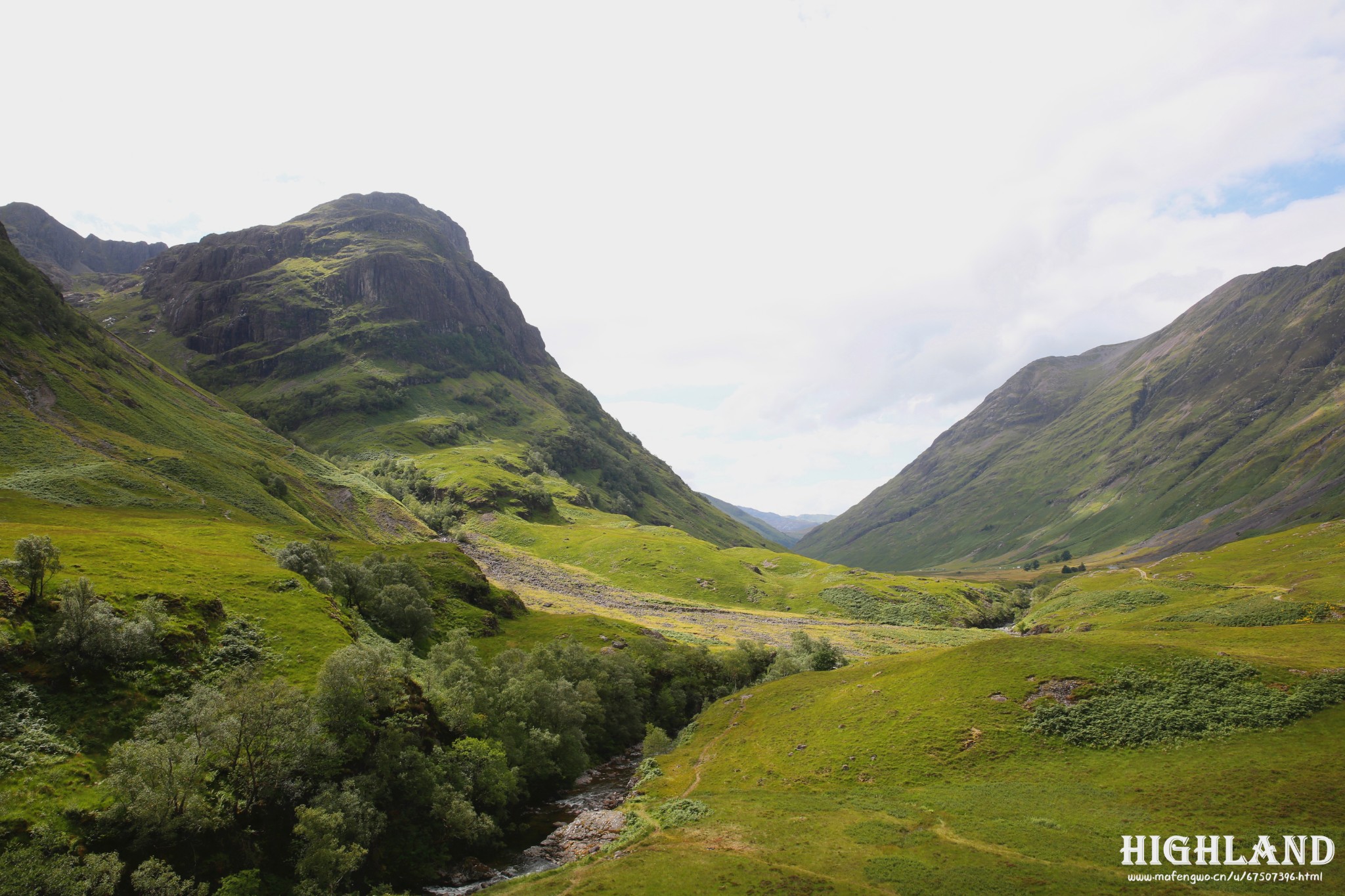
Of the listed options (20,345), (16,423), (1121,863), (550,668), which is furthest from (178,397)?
(1121,863)

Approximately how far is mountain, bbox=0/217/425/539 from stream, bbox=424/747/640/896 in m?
76.1

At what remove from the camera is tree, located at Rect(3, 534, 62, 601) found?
41031mm

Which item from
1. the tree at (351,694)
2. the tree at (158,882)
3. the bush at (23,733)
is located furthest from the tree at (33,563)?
the tree at (158,882)

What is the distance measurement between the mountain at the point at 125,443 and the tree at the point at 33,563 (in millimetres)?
51074

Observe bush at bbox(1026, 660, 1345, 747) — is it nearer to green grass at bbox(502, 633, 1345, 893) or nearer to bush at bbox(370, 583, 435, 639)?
green grass at bbox(502, 633, 1345, 893)

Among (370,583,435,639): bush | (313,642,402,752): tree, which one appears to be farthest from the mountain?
(313,642,402,752): tree

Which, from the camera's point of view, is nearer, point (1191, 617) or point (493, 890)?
point (493, 890)

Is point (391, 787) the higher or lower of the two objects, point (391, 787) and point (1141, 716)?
the lower

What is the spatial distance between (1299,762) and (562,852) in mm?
52806

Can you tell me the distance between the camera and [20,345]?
116812mm

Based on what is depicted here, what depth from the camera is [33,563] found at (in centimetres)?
4112

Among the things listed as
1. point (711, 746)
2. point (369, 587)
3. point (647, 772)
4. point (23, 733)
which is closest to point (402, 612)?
point (369, 587)

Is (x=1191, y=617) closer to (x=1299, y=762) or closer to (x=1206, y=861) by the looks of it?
(x=1299, y=762)

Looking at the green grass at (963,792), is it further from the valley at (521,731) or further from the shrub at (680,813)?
the shrub at (680,813)
